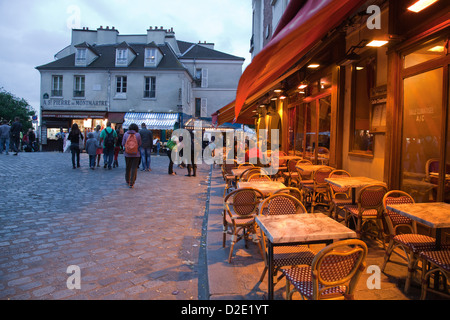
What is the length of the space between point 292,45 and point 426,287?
2.49m

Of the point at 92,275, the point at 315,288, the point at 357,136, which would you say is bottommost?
the point at 92,275

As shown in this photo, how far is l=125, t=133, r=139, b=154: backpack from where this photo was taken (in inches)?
357

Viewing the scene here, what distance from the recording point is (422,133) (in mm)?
4594

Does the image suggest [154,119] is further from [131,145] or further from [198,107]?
[131,145]

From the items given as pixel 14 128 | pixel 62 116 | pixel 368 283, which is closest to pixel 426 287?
pixel 368 283

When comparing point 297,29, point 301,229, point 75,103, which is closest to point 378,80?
point 297,29

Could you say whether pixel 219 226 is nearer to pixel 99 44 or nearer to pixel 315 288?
pixel 315 288

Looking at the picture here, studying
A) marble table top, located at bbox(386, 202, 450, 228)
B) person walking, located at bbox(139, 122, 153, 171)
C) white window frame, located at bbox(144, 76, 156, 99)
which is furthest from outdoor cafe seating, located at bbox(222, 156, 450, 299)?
white window frame, located at bbox(144, 76, 156, 99)

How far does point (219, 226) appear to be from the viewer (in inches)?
218

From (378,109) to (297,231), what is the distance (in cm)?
397

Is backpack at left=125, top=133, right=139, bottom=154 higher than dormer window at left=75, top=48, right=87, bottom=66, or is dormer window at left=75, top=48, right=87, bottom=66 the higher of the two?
dormer window at left=75, top=48, right=87, bottom=66

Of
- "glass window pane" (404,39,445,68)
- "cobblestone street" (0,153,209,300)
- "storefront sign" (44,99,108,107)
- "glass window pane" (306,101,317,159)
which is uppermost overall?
"storefront sign" (44,99,108,107)

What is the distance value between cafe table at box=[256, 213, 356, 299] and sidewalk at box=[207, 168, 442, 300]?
1.45ft

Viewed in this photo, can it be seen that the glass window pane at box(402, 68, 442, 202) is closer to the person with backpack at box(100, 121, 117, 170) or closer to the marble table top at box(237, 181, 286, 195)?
the marble table top at box(237, 181, 286, 195)
